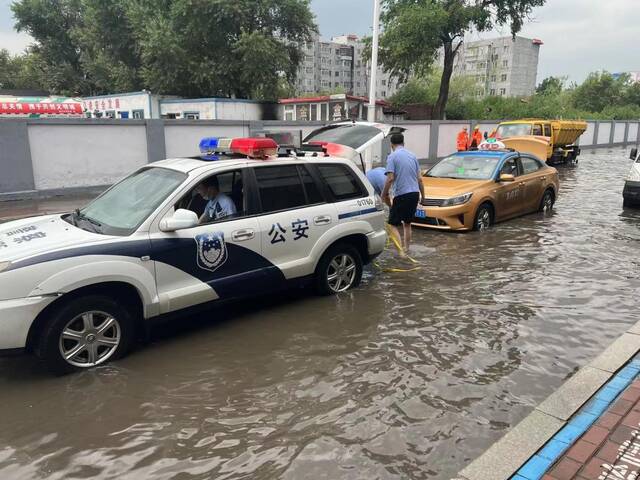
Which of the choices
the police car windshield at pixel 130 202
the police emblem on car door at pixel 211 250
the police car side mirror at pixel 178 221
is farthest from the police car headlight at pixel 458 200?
the police car side mirror at pixel 178 221

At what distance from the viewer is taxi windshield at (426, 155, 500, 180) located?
9.82 metres

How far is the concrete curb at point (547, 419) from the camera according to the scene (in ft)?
9.70

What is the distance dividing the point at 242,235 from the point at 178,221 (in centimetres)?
74

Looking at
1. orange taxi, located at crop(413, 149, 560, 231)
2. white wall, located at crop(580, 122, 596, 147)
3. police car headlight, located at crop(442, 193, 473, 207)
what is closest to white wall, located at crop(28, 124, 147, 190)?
orange taxi, located at crop(413, 149, 560, 231)

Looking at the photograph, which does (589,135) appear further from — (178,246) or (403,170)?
(178,246)

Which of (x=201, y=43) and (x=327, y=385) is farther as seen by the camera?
(x=201, y=43)

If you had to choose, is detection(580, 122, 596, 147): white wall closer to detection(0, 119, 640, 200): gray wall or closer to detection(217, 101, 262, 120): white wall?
detection(217, 101, 262, 120): white wall

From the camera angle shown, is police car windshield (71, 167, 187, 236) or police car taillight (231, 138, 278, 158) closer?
police car windshield (71, 167, 187, 236)

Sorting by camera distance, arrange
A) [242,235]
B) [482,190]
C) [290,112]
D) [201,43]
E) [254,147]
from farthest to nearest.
Answer: [201,43] < [290,112] < [482,190] < [254,147] < [242,235]

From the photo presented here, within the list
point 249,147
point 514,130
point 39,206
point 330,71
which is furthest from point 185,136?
point 330,71

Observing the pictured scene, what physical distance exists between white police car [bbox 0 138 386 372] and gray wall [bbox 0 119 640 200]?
27.9 feet

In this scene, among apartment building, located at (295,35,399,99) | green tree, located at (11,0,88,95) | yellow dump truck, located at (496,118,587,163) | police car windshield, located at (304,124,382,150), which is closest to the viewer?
police car windshield, located at (304,124,382,150)

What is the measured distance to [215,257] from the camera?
4.67 meters

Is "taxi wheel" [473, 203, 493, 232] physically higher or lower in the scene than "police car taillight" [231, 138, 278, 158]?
lower
